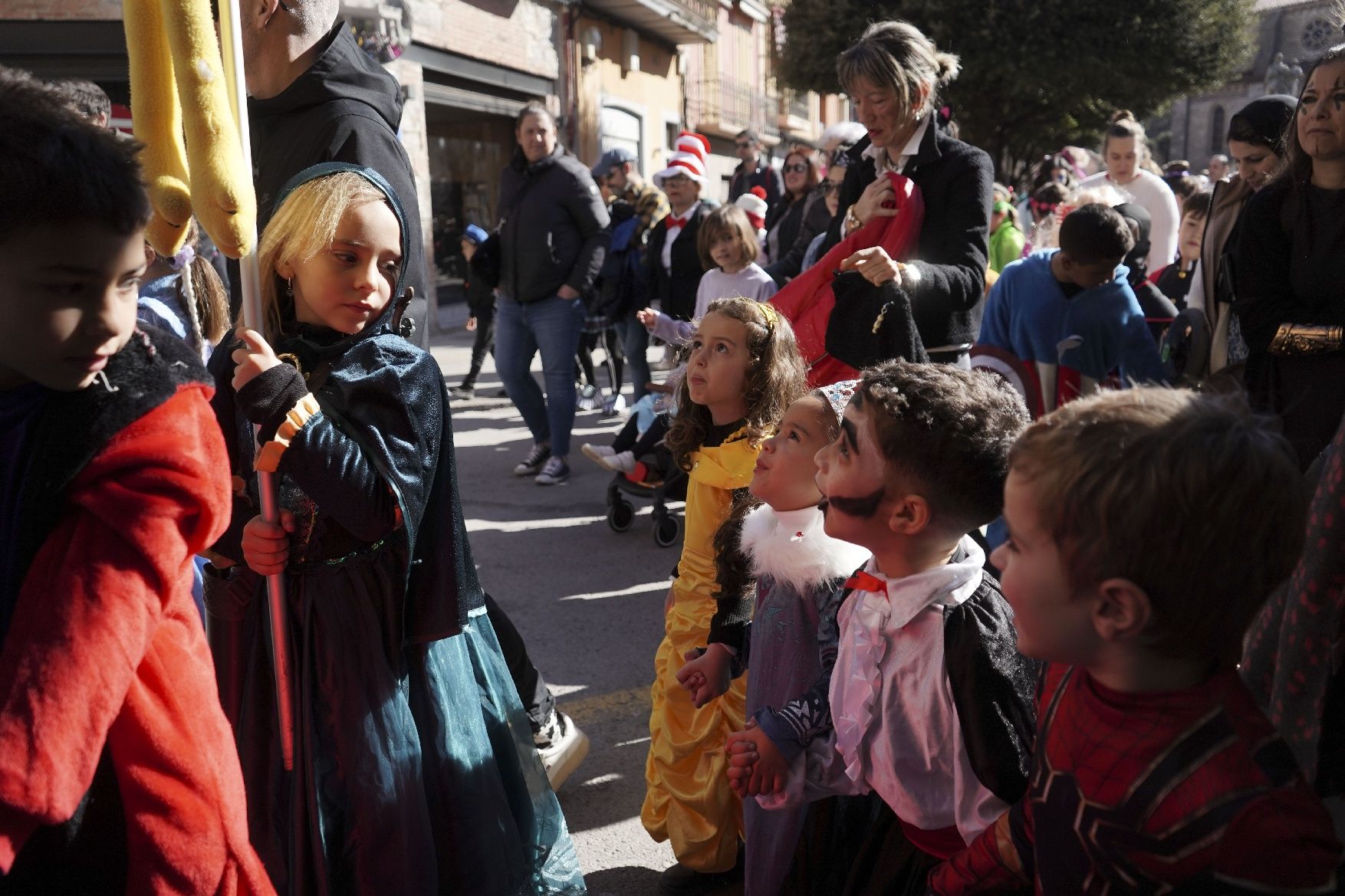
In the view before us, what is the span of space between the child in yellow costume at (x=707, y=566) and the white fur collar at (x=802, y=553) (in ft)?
1.16

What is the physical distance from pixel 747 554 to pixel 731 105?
93.2ft

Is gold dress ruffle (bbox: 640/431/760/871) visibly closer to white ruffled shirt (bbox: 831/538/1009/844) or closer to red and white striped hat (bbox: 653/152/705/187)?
white ruffled shirt (bbox: 831/538/1009/844)

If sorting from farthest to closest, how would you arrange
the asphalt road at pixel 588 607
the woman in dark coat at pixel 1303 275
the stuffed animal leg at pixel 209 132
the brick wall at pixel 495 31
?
the brick wall at pixel 495 31
the asphalt road at pixel 588 607
the woman in dark coat at pixel 1303 275
the stuffed animal leg at pixel 209 132

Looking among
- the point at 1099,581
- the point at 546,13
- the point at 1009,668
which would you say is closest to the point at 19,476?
the point at 1099,581

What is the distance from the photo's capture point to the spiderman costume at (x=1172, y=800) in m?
1.18

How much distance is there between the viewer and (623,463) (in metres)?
5.33

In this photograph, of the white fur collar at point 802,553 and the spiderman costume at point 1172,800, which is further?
the white fur collar at point 802,553

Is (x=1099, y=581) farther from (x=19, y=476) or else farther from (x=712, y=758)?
(x=712, y=758)

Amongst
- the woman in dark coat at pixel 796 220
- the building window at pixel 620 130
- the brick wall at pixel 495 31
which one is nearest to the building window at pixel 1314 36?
the building window at pixel 620 130

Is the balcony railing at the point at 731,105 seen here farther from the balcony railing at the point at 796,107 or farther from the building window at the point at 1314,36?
the building window at the point at 1314,36

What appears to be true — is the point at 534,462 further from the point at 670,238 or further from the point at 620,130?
the point at 620,130

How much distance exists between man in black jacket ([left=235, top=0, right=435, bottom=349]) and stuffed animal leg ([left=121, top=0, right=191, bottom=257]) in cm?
87

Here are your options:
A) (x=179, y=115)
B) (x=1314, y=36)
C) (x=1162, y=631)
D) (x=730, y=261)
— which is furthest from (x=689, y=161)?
(x=1314, y=36)

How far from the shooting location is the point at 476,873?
2.19 m
